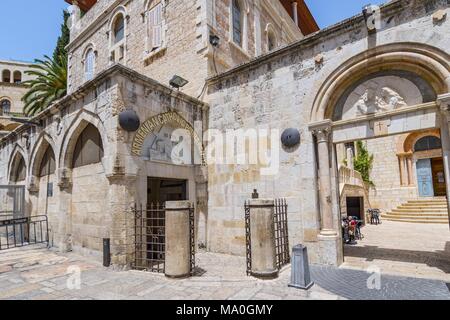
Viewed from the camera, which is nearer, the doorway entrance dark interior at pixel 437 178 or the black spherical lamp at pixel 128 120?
the black spherical lamp at pixel 128 120

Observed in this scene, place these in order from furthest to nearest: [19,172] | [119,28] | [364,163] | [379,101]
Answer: [364,163] → [119,28] → [19,172] → [379,101]

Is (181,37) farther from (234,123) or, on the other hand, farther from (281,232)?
(281,232)

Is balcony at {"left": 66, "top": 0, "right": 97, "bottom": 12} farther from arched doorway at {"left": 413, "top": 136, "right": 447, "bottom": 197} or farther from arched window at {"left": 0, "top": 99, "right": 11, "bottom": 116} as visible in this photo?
arched doorway at {"left": 413, "top": 136, "right": 447, "bottom": 197}

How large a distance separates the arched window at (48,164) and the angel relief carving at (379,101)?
937 cm

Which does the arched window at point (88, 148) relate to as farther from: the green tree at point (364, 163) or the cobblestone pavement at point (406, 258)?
the green tree at point (364, 163)

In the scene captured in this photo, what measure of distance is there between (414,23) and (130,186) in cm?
682

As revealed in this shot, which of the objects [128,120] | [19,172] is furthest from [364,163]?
[19,172]

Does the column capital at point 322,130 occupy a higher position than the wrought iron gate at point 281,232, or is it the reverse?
the column capital at point 322,130

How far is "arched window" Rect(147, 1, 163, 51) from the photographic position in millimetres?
11000

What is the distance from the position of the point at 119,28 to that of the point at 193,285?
12866mm

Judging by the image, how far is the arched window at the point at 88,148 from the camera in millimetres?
7051

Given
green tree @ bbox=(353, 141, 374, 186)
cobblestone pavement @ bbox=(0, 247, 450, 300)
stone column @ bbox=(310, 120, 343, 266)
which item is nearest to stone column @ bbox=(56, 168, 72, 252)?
Answer: cobblestone pavement @ bbox=(0, 247, 450, 300)

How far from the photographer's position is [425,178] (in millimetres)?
18453

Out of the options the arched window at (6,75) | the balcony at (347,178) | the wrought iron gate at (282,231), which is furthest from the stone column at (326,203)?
the arched window at (6,75)
